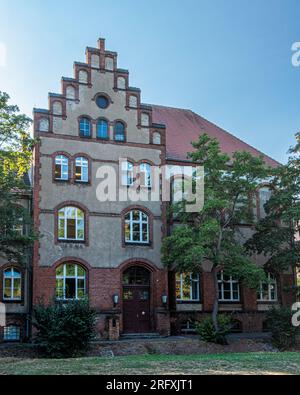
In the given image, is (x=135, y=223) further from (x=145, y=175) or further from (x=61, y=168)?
(x=61, y=168)

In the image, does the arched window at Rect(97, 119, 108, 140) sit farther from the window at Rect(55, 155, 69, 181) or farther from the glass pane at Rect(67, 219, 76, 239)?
the glass pane at Rect(67, 219, 76, 239)

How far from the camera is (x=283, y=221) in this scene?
88.9 feet

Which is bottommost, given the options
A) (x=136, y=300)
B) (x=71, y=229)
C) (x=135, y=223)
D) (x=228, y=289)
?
(x=136, y=300)

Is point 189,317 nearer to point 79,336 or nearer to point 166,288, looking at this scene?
point 166,288

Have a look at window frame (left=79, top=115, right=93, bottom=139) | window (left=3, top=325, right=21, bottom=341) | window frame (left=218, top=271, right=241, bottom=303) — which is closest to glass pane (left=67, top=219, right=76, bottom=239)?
window frame (left=79, top=115, right=93, bottom=139)

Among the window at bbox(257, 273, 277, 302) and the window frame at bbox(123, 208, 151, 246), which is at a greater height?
the window frame at bbox(123, 208, 151, 246)

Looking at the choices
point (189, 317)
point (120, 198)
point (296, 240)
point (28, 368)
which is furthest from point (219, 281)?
point (28, 368)

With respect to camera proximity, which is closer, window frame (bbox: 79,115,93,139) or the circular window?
window frame (bbox: 79,115,93,139)

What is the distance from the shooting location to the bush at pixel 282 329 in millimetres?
Answer: 25062

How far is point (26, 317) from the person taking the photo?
85.0 feet

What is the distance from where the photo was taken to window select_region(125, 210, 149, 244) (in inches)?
1102

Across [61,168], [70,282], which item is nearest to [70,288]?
[70,282]

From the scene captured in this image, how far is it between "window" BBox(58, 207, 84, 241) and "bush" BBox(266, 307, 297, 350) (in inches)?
377

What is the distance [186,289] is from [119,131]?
8.69 m
